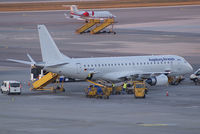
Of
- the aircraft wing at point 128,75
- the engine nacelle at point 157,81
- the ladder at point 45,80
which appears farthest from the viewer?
the aircraft wing at point 128,75

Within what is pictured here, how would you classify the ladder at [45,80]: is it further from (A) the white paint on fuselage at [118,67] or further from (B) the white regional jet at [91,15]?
(B) the white regional jet at [91,15]

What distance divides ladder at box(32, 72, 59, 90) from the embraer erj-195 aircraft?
6.46ft

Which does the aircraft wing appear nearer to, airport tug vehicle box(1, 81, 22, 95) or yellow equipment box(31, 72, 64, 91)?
yellow equipment box(31, 72, 64, 91)

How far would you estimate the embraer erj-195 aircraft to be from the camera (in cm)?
7138

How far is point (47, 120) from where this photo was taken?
52031 mm

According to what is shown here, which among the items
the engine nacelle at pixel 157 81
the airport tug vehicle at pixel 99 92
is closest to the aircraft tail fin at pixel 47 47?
the airport tug vehicle at pixel 99 92

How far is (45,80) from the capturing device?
7419 cm

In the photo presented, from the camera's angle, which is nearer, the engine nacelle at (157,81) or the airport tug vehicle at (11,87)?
the airport tug vehicle at (11,87)

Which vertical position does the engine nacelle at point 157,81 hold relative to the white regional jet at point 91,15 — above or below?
below

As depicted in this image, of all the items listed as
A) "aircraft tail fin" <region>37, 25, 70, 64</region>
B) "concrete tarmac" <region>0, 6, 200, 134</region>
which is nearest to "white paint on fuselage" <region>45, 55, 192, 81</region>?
"aircraft tail fin" <region>37, 25, 70, 64</region>

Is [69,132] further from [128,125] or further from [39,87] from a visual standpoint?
[39,87]

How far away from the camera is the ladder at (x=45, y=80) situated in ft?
242

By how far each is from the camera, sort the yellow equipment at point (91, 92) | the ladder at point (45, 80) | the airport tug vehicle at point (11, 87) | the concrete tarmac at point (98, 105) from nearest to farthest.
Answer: the concrete tarmac at point (98, 105) → the yellow equipment at point (91, 92) → the airport tug vehicle at point (11, 87) → the ladder at point (45, 80)

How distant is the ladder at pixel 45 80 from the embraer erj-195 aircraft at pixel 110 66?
197 cm
